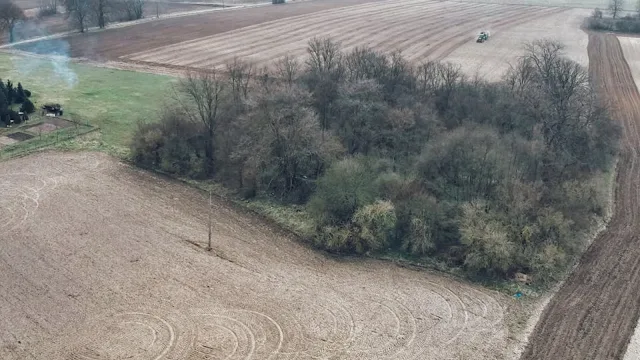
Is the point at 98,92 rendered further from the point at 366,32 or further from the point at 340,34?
the point at 366,32

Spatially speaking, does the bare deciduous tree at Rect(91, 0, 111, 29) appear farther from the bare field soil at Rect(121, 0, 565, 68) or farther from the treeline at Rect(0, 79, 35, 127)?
the treeline at Rect(0, 79, 35, 127)

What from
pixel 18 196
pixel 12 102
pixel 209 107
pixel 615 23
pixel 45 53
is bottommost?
pixel 18 196

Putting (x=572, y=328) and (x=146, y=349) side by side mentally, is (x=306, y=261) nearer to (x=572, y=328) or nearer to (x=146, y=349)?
(x=146, y=349)

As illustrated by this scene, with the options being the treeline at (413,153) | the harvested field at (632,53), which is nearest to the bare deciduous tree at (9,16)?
the treeline at (413,153)

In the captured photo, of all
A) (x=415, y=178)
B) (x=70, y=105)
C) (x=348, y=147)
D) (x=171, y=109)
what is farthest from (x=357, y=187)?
(x=70, y=105)

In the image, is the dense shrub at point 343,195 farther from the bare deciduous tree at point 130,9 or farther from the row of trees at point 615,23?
the row of trees at point 615,23

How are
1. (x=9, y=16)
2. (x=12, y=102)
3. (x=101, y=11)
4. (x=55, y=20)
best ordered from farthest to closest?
(x=55, y=20) < (x=101, y=11) < (x=9, y=16) < (x=12, y=102)

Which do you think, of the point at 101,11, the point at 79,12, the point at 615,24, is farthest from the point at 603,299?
the point at 615,24
